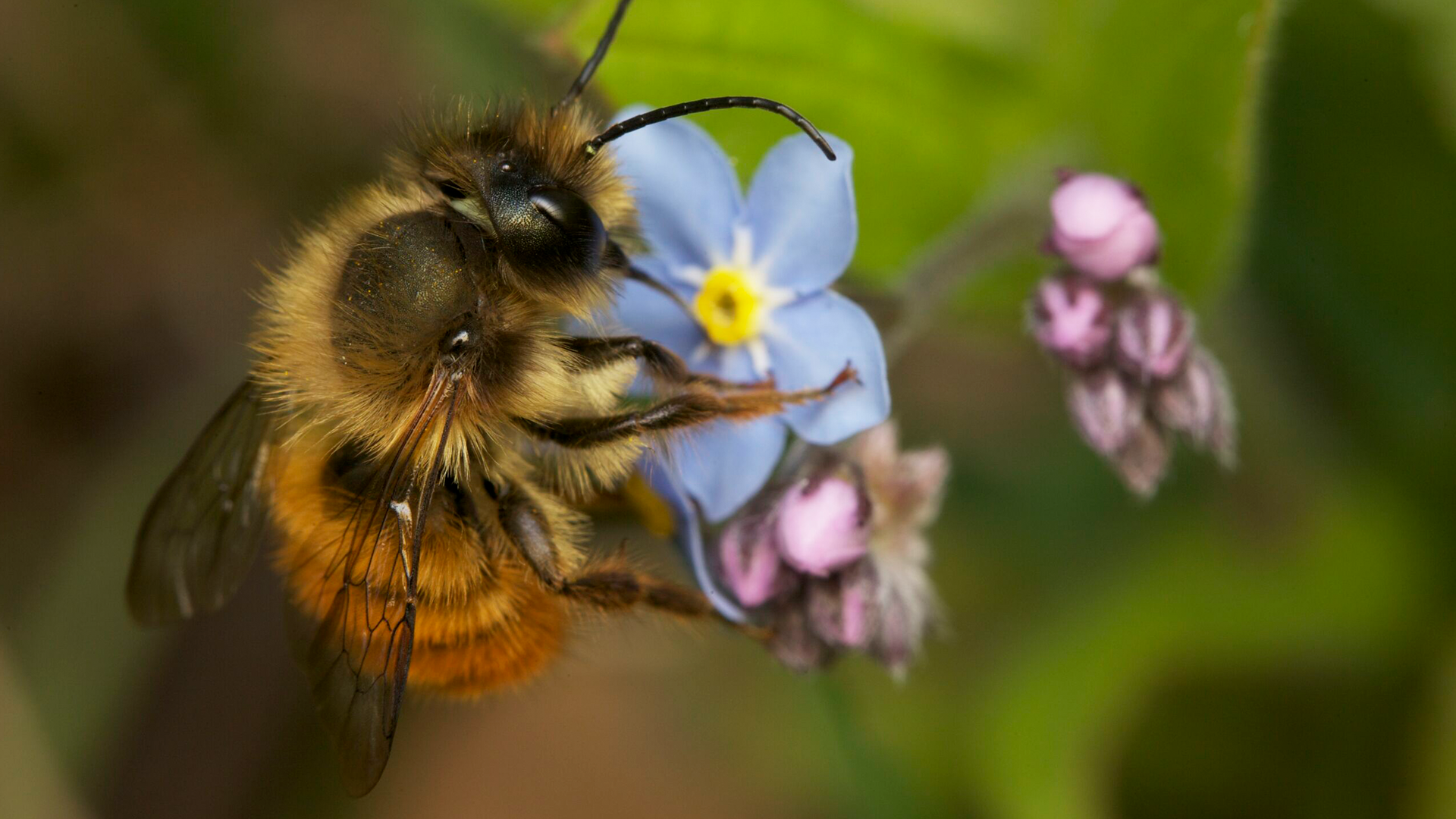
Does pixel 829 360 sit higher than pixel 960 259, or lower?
lower

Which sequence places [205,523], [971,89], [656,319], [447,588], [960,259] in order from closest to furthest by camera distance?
[447,588] → [656,319] → [205,523] → [960,259] → [971,89]

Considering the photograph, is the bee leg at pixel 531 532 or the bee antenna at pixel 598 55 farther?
the bee leg at pixel 531 532

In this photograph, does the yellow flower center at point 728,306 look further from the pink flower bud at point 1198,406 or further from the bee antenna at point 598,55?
the pink flower bud at point 1198,406

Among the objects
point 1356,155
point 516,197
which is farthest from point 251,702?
point 1356,155

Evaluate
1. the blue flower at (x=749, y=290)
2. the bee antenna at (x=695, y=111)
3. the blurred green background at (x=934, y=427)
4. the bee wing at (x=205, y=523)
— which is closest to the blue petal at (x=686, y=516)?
the blue flower at (x=749, y=290)

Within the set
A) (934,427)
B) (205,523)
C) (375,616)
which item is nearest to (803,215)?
(375,616)

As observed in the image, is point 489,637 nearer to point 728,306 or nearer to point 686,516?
point 686,516
